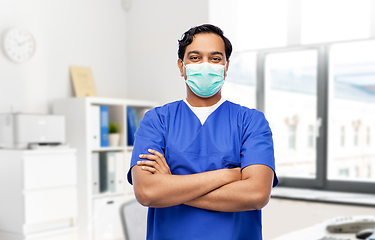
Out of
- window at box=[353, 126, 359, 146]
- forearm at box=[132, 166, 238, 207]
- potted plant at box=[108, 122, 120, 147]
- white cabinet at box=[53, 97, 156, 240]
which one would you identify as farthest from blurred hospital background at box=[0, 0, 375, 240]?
forearm at box=[132, 166, 238, 207]

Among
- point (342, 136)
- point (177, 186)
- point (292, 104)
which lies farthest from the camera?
point (292, 104)

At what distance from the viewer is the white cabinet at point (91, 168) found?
3.20 m

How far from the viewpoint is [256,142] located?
1184mm

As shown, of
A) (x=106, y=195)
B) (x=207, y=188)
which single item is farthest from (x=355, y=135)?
(x=207, y=188)

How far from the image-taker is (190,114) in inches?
48.7

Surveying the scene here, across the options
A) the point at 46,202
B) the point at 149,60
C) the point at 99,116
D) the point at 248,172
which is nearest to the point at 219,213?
the point at 248,172

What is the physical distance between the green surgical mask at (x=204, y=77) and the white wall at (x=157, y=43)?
2367 mm

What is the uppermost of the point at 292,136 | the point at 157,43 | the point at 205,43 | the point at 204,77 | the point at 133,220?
the point at 157,43

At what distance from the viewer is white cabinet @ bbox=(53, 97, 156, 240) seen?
3.20 m

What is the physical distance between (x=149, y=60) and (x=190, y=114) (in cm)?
280

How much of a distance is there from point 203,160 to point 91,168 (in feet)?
7.37

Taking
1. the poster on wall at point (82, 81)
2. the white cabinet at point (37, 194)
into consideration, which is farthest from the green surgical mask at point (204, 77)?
the poster on wall at point (82, 81)

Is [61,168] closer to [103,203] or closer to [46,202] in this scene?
[46,202]

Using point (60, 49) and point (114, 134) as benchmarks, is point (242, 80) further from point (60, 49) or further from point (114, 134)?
point (60, 49)
